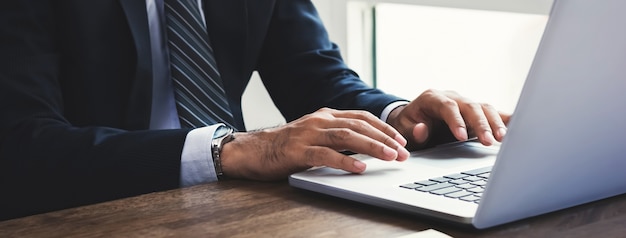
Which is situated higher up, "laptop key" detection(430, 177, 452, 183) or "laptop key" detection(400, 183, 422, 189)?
"laptop key" detection(400, 183, 422, 189)

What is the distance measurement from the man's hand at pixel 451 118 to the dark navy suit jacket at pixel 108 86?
20 cm

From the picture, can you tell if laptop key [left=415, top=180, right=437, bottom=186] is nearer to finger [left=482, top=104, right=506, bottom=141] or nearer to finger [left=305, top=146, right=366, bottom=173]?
finger [left=305, top=146, right=366, bottom=173]

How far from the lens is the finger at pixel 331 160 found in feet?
3.23

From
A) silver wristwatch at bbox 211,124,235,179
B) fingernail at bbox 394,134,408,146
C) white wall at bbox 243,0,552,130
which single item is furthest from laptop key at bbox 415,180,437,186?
white wall at bbox 243,0,552,130

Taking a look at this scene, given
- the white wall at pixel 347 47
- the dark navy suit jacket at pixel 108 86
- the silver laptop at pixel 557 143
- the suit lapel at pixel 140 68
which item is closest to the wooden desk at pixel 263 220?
the silver laptop at pixel 557 143

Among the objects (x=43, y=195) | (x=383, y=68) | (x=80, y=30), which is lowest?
(x=383, y=68)

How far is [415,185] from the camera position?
907mm

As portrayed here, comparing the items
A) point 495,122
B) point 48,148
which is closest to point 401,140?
point 495,122

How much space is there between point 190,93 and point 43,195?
514 millimetres

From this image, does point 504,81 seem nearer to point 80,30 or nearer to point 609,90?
point 80,30

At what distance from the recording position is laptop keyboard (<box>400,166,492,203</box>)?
85 cm

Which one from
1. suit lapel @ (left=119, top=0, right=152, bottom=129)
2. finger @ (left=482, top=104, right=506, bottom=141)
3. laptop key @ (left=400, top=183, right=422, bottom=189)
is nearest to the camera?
laptop key @ (left=400, top=183, right=422, bottom=189)

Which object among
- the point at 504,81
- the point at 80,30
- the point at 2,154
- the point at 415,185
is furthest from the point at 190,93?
the point at 504,81

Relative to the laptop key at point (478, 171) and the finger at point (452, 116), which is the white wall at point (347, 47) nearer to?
the finger at point (452, 116)
